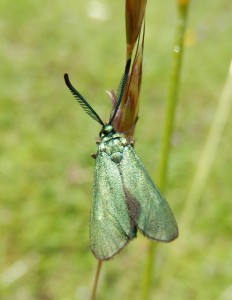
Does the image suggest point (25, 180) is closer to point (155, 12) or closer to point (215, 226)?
point (215, 226)

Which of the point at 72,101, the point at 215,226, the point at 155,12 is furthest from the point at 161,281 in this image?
the point at 155,12

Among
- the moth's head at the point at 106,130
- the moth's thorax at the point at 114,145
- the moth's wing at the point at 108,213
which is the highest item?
the moth's head at the point at 106,130

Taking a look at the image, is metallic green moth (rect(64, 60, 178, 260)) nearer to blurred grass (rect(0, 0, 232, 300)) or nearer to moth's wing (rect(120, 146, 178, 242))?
moth's wing (rect(120, 146, 178, 242))

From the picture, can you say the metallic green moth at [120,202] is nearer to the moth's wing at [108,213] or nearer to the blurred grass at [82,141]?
the moth's wing at [108,213]

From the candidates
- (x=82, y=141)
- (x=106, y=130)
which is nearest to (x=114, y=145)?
(x=106, y=130)

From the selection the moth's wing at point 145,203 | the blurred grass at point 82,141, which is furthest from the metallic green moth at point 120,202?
the blurred grass at point 82,141

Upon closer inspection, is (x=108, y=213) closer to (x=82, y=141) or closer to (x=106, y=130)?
(x=106, y=130)

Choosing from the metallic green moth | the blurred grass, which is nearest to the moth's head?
the metallic green moth
